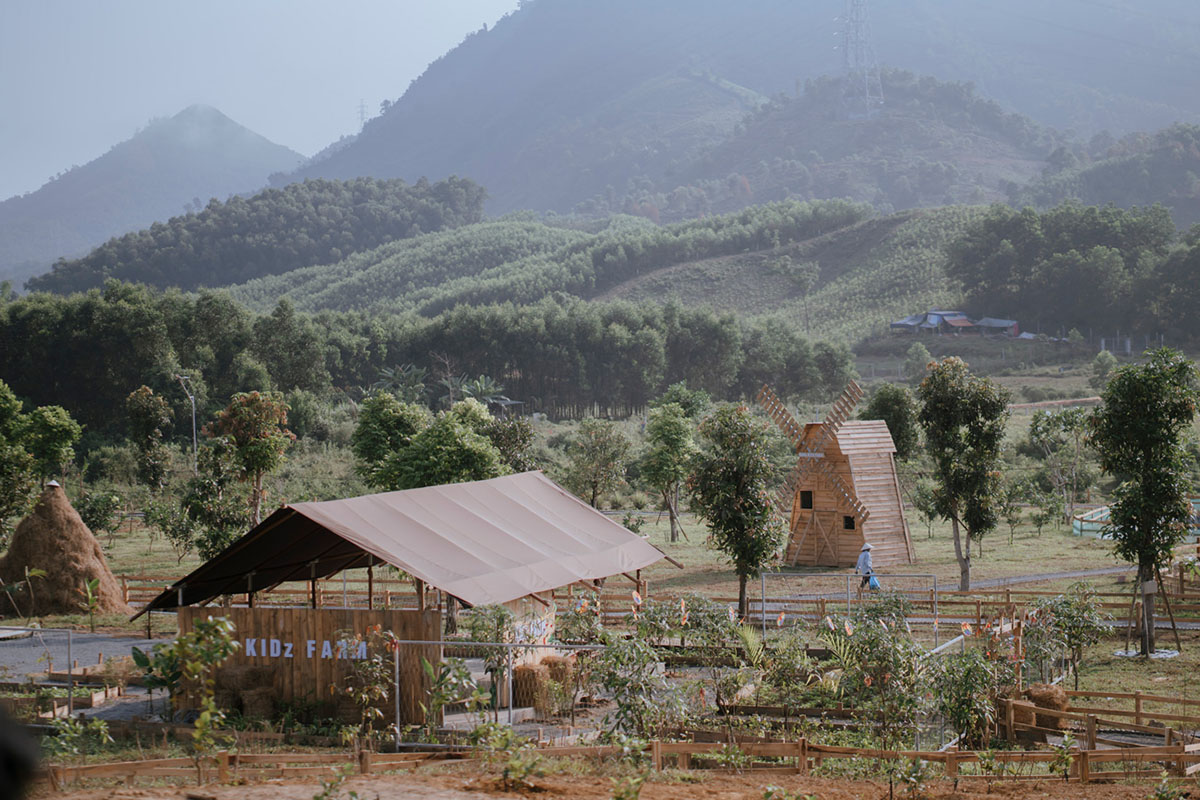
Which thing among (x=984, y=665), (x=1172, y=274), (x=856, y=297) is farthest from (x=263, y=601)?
(x=856, y=297)

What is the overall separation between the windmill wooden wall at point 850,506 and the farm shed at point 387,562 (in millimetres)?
13197

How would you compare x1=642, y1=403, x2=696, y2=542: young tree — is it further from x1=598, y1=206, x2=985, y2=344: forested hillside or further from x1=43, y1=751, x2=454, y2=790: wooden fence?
x1=598, y1=206, x2=985, y2=344: forested hillside

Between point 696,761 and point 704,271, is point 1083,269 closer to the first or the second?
point 704,271

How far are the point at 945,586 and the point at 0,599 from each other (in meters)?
20.3

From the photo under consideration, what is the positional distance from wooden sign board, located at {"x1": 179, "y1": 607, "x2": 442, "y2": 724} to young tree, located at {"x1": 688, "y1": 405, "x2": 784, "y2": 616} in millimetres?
8679

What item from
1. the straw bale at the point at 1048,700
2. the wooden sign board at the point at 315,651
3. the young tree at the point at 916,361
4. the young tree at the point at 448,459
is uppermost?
the young tree at the point at 916,361

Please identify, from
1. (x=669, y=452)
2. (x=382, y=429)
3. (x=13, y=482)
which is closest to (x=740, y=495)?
(x=669, y=452)

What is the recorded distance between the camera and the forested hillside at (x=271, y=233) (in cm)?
14500

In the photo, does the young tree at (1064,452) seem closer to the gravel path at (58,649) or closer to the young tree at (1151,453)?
the young tree at (1151,453)

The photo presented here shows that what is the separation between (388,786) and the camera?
9.13 meters

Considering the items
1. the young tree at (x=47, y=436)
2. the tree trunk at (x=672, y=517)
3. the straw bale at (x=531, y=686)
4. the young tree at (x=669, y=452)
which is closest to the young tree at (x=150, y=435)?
the young tree at (x=47, y=436)

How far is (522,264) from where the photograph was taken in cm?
14138

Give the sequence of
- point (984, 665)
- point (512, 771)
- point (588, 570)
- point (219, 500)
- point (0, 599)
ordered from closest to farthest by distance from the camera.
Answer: point (512, 771), point (984, 665), point (588, 570), point (0, 599), point (219, 500)

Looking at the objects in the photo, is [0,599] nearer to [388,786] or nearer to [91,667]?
[91,667]
